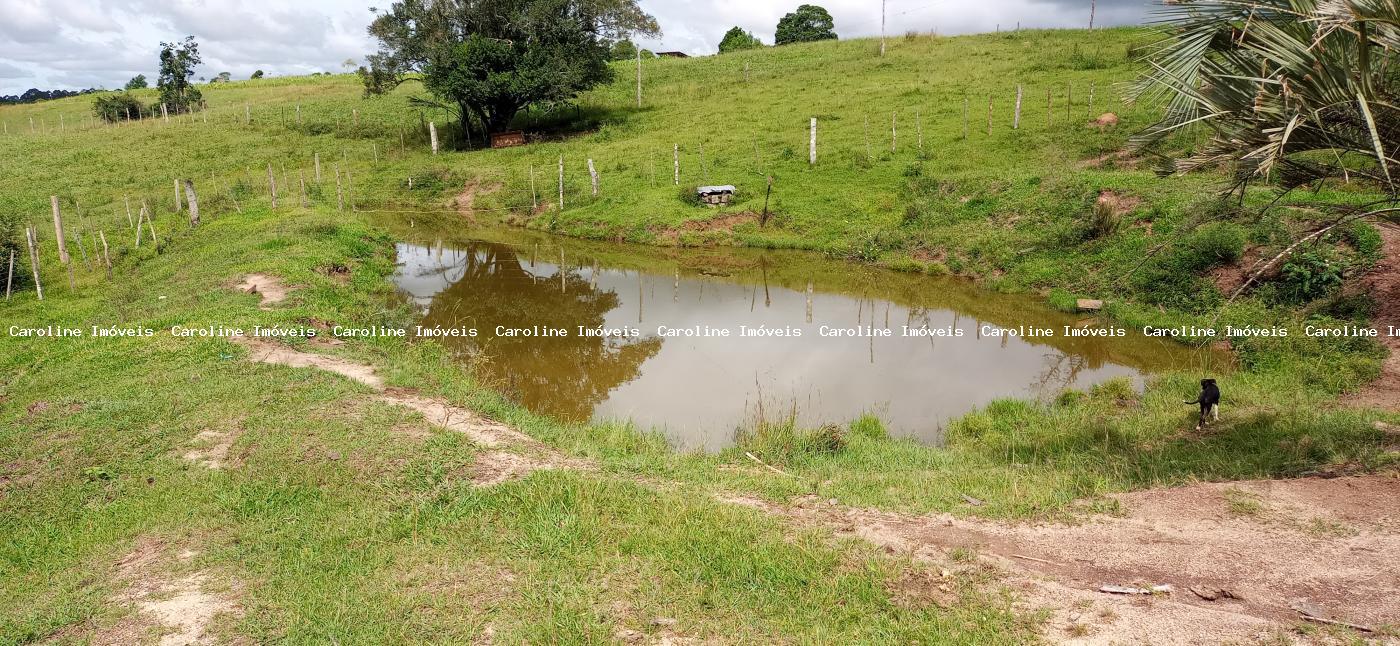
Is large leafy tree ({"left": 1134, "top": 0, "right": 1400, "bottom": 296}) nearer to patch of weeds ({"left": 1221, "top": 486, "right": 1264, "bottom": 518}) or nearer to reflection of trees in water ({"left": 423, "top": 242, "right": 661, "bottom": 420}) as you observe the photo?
patch of weeds ({"left": 1221, "top": 486, "right": 1264, "bottom": 518})

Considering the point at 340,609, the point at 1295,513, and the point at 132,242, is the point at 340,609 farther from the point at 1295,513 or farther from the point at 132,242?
the point at 132,242

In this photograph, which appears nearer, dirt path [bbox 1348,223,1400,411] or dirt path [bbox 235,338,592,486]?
dirt path [bbox 235,338,592,486]

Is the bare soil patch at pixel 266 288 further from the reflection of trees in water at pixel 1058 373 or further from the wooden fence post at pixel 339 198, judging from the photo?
the reflection of trees in water at pixel 1058 373

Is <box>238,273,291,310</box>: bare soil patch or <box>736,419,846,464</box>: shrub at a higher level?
<box>238,273,291,310</box>: bare soil patch

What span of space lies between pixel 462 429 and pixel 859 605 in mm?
4854

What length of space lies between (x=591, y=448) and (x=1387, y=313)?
1162 centimetres

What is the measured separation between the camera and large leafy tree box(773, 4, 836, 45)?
7231 centimetres

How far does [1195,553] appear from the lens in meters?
5.06

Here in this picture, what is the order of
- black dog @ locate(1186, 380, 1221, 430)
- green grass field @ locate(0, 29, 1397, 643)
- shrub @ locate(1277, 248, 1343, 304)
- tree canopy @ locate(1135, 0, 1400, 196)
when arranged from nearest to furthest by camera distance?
1. green grass field @ locate(0, 29, 1397, 643)
2. tree canopy @ locate(1135, 0, 1400, 196)
3. black dog @ locate(1186, 380, 1221, 430)
4. shrub @ locate(1277, 248, 1343, 304)

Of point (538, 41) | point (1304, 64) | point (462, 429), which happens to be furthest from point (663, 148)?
point (1304, 64)

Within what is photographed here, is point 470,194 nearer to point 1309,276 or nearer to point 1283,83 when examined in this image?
point 1309,276

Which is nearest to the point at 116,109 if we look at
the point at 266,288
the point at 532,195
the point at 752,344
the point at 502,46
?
the point at 502,46

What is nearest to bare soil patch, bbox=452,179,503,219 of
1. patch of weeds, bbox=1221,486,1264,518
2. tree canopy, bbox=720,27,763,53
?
patch of weeds, bbox=1221,486,1264,518

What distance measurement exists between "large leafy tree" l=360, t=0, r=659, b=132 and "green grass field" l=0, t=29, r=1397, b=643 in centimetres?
1120
